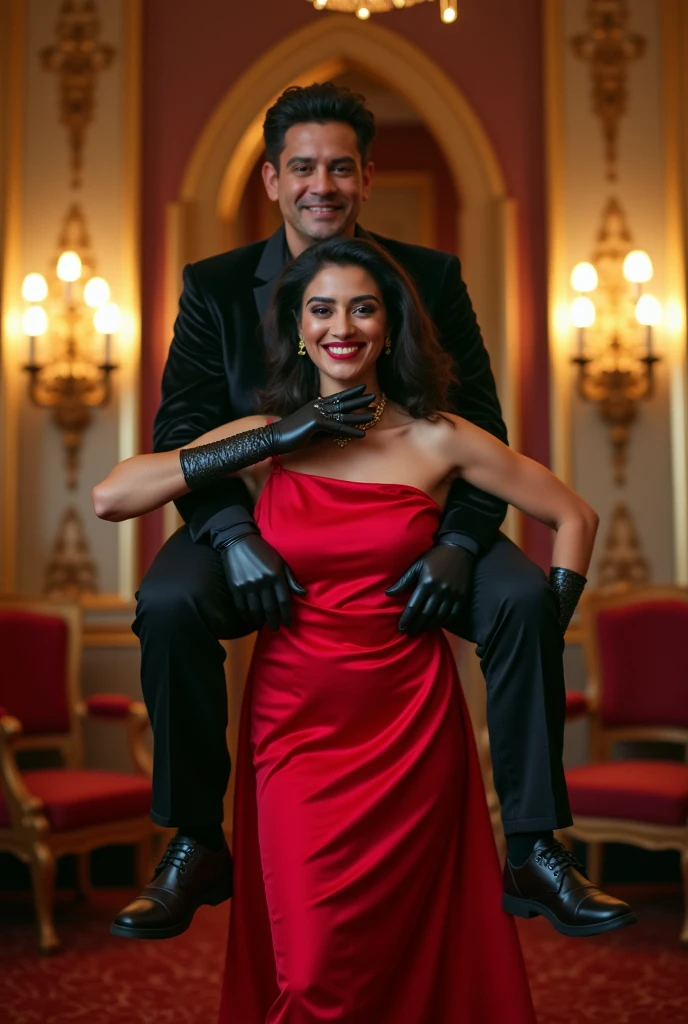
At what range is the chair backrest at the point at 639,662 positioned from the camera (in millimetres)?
4902

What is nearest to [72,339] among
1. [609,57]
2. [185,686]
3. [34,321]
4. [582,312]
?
[34,321]

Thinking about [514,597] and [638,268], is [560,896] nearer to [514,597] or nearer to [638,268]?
[514,597]

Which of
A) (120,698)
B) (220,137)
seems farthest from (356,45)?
(120,698)

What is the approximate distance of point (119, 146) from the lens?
5.58 meters

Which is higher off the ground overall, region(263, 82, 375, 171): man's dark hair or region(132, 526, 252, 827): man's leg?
region(263, 82, 375, 171): man's dark hair

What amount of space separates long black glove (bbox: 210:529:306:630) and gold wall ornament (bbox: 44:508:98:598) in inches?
129

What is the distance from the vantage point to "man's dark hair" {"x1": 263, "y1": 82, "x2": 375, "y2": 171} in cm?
281

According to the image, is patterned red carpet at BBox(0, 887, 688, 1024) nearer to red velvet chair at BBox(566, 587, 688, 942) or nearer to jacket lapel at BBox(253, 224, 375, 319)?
red velvet chair at BBox(566, 587, 688, 942)

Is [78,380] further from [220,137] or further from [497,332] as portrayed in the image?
[497,332]

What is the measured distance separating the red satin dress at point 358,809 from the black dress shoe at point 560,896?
76 millimetres

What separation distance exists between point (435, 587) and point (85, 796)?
8.34 ft

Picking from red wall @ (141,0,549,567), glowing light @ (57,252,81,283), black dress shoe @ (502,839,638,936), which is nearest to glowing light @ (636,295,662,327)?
red wall @ (141,0,549,567)

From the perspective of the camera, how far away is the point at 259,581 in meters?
2.27

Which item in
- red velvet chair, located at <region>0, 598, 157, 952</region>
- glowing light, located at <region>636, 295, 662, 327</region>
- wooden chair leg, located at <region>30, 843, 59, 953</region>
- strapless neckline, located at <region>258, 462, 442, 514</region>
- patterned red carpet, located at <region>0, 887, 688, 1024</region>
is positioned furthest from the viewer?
glowing light, located at <region>636, 295, 662, 327</region>
